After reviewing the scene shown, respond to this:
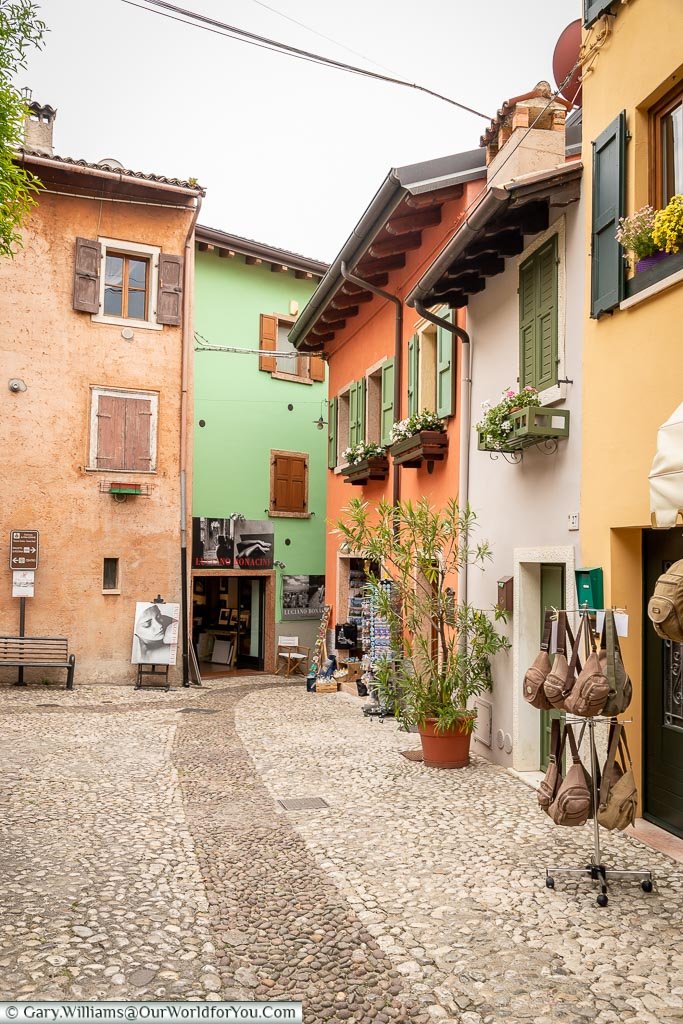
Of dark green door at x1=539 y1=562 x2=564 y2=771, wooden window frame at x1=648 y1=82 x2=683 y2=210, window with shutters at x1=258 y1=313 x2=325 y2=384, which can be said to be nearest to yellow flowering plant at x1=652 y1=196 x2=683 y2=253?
wooden window frame at x1=648 y1=82 x2=683 y2=210

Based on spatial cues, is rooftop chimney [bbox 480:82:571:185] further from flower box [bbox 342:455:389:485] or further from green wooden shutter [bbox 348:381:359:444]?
green wooden shutter [bbox 348:381:359:444]

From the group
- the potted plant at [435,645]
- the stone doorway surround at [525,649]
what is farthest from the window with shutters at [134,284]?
the stone doorway surround at [525,649]

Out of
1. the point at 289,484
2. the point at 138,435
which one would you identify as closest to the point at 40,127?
the point at 138,435

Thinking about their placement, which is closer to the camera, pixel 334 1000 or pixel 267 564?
pixel 334 1000

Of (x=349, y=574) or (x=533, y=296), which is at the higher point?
(x=533, y=296)

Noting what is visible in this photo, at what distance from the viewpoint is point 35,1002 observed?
3.39 m

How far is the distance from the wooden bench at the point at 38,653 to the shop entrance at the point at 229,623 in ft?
14.9

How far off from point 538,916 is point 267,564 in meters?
14.0

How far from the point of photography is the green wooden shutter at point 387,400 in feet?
39.8

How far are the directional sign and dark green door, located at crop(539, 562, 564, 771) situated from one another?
950cm

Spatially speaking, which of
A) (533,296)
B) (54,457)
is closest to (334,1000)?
(533,296)

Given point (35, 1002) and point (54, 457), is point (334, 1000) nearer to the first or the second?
point (35, 1002)

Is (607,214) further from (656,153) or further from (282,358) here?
(282,358)

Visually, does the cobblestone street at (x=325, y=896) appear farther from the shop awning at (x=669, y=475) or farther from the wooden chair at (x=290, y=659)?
the wooden chair at (x=290, y=659)
